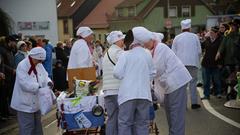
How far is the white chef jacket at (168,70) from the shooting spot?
870cm

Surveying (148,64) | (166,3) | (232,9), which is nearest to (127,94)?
(148,64)

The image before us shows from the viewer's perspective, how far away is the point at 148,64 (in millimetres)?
8016

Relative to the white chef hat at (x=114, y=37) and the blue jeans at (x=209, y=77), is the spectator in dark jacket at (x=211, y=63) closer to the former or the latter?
the blue jeans at (x=209, y=77)

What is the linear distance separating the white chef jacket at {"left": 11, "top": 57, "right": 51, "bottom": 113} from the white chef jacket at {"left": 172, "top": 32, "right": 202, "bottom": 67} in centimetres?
485

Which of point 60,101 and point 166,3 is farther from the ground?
point 166,3

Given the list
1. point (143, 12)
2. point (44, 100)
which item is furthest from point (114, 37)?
point (143, 12)

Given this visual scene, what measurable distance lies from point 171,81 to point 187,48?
405cm

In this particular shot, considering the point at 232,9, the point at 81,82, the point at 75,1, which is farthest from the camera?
the point at 75,1

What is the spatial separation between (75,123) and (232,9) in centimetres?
3755

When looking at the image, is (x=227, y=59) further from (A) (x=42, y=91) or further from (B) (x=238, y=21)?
(A) (x=42, y=91)

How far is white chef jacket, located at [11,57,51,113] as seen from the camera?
823cm

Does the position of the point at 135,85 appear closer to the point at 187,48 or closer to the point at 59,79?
the point at 187,48

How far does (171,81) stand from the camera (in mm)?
8758

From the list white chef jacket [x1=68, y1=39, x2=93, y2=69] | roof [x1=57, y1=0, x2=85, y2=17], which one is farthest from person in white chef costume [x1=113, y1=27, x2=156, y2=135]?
roof [x1=57, y1=0, x2=85, y2=17]
